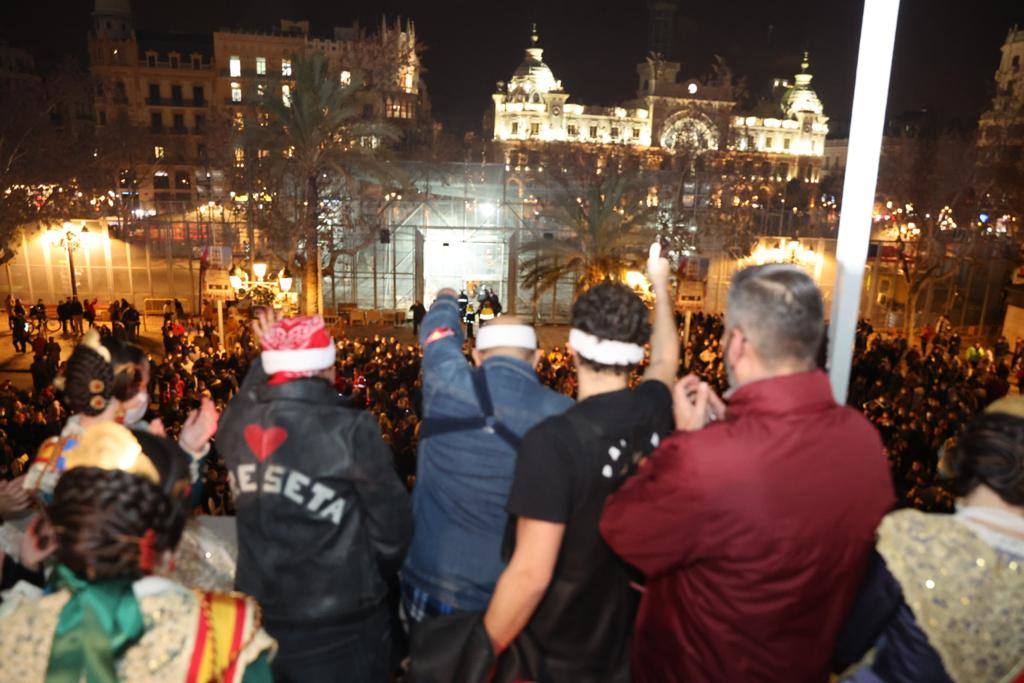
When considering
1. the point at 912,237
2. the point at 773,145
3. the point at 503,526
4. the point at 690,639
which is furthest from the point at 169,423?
the point at 773,145

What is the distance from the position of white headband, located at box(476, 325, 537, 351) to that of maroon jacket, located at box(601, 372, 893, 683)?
0.85 metres

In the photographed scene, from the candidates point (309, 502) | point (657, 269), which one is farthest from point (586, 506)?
point (657, 269)

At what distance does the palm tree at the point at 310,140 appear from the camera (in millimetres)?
16927

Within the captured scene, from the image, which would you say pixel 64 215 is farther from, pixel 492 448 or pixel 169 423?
pixel 492 448

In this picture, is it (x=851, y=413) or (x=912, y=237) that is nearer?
(x=851, y=413)

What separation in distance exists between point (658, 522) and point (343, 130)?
1811 centimetres

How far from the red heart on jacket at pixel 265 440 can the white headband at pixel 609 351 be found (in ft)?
3.80

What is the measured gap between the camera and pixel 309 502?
242 centimetres

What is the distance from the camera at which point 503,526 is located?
2.51 m

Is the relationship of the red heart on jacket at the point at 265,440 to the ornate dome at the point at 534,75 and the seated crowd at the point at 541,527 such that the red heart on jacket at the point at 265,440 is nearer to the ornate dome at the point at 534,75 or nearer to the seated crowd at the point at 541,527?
the seated crowd at the point at 541,527

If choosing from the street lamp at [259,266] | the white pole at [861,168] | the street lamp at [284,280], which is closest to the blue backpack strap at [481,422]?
the white pole at [861,168]

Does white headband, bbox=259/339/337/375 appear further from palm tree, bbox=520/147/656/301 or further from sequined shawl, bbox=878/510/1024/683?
palm tree, bbox=520/147/656/301

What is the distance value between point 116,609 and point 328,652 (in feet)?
3.47

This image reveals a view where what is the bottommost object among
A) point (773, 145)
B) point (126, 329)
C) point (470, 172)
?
point (126, 329)
